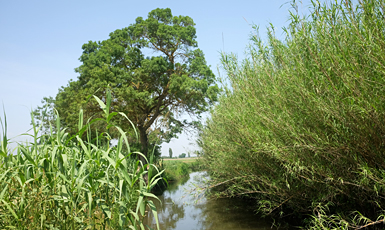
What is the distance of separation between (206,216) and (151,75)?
9194mm

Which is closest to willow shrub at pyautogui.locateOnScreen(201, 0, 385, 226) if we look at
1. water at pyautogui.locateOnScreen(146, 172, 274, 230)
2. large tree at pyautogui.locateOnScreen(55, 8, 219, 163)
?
water at pyautogui.locateOnScreen(146, 172, 274, 230)

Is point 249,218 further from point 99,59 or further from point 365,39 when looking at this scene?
point 99,59

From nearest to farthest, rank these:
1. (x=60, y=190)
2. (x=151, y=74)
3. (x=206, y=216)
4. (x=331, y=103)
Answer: (x=60, y=190) < (x=331, y=103) < (x=206, y=216) < (x=151, y=74)

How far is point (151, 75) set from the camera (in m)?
16.3

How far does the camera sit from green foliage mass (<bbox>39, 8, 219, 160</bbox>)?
15.5 m

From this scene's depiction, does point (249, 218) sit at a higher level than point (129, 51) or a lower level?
lower

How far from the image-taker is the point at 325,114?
424cm

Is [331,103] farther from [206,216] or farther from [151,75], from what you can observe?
[151,75]

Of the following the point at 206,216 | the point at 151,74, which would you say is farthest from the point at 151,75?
the point at 206,216

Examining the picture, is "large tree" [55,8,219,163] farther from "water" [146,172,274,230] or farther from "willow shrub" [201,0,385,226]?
"willow shrub" [201,0,385,226]

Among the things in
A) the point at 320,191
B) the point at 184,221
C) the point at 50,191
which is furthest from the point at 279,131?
the point at 184,221

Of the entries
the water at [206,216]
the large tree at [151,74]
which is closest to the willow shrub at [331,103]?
the water at [206,216]

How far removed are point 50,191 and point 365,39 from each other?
4.20 m

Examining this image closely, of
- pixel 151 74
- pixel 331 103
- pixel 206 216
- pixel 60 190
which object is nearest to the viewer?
pixel 60 190
